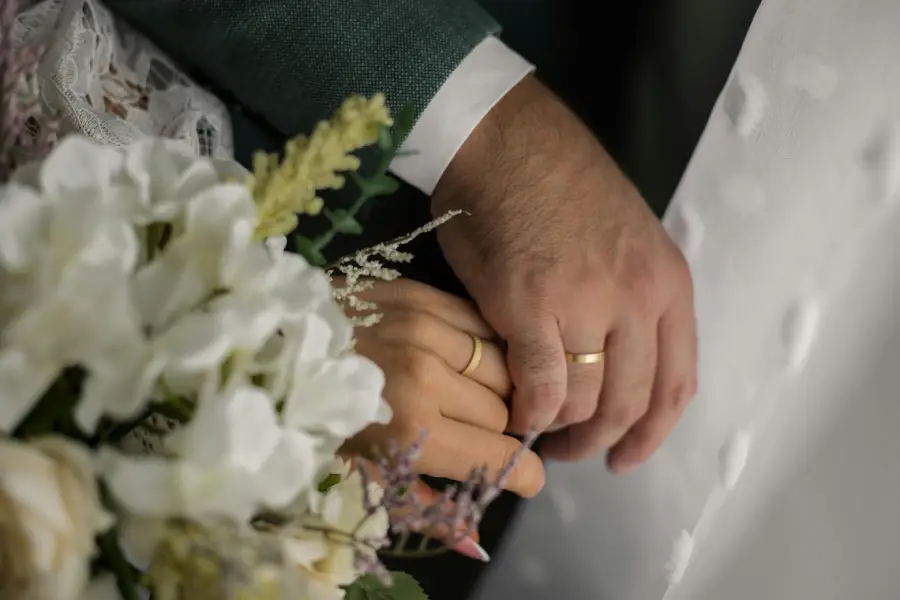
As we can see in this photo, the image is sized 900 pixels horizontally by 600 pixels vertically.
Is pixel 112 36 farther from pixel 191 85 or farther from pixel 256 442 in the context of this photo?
pixel 256 442

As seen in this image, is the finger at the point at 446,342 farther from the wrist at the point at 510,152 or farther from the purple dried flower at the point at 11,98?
the purple dried flower at the point at 11,98

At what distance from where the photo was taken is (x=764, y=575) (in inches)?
26.0

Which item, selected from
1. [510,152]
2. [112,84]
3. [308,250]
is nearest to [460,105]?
[510,152]

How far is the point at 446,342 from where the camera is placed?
0.62m

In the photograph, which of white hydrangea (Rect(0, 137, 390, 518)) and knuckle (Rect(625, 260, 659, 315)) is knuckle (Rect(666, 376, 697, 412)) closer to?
knuckle (Rect(625, 260, 659, 315))

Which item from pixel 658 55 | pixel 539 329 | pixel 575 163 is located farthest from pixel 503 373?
pixel 658 55

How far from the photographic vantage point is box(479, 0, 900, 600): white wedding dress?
0.58m

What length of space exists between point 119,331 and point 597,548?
69 cm

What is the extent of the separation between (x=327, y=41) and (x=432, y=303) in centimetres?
22

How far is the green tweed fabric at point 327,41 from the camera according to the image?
2.08ft

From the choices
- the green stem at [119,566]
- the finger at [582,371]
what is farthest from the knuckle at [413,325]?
the green stem at [119,566]

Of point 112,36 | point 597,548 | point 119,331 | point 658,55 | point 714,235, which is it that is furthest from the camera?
point 658,55

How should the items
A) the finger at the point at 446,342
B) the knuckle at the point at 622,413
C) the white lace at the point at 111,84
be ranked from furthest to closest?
the knuckle at the point at 622,413 < the finger at the point at 446,342 < the white lace at the point at 111,84

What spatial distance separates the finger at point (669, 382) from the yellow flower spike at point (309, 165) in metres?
0.48
